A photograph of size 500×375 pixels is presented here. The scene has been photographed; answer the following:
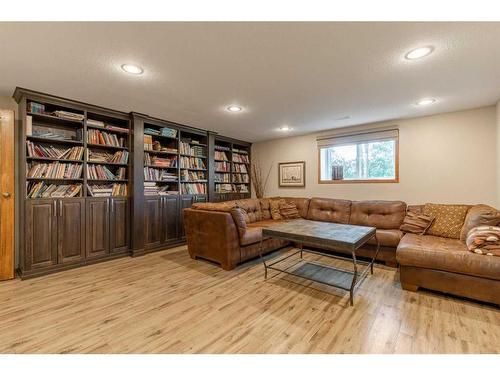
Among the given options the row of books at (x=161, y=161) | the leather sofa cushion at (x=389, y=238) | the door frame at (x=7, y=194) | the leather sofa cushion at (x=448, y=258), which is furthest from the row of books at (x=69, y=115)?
the leather sofa cushion at (x=389, y=238)

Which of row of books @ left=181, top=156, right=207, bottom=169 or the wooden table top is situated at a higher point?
row of books @ left=181, top=156, right=207, bottom=169

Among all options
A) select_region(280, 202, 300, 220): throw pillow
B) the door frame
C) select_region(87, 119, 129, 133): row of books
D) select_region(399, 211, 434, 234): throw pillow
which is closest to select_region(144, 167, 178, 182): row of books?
select_region(87, 119, 129, 133): row of books

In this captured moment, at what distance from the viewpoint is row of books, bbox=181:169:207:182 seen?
14.0 feet

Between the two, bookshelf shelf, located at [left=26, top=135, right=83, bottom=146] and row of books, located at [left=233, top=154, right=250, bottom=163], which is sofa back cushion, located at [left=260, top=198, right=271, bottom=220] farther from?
bookshelf shelf, located at [left=26, top=135, right=83, bottom=146]

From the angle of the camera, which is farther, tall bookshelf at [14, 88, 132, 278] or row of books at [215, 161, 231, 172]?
row of books at [215, 161, 231, 172]

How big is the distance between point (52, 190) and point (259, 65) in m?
2.90

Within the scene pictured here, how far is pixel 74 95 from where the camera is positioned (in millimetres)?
2693

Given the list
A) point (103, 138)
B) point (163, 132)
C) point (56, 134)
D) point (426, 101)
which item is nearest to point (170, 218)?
point (163, 132)

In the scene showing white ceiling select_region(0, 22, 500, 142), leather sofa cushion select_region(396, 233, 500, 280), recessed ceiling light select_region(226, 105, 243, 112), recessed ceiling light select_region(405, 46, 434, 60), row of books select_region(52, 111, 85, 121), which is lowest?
leather sofa cushion select_region(396, 233, 500, 280)

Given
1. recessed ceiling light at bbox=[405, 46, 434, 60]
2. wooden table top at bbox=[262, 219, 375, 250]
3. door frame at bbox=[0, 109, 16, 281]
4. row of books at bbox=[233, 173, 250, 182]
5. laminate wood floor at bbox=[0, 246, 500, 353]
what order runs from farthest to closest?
row of books at bbox=[233, 173, 250, 182] < door frame at bbox=[0, 109, 16, 281] < wooden table top at bbox=[262, 219, 375, 250] < recessed ceiling light at bbox=[405, 46, 434, 60] < laminate wood floor at bbox=[0, 246, 500, 353]

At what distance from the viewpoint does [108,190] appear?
3291 millimetres

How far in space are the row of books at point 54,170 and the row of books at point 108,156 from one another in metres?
0.20
